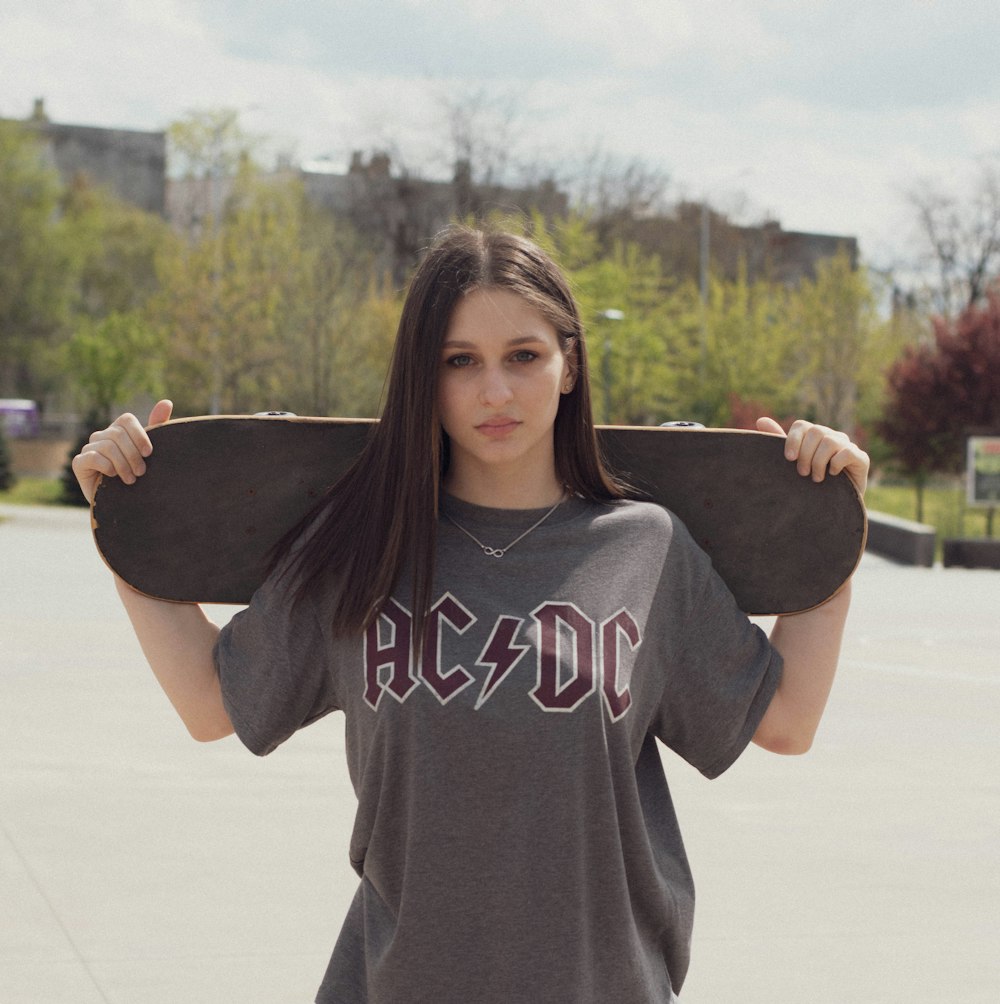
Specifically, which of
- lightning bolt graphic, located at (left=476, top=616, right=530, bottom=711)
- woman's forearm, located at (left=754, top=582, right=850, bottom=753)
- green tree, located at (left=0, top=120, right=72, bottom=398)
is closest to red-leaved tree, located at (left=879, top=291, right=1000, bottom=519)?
woman's forearm, located at (left=754, top=582, right=850, bottom=753)

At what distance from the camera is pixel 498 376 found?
2.01m

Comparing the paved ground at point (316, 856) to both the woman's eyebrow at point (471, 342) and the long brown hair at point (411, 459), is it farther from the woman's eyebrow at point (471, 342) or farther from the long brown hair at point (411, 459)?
the woman's eyebrow at point (471, 342)

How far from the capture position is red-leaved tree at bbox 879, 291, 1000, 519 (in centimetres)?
2755

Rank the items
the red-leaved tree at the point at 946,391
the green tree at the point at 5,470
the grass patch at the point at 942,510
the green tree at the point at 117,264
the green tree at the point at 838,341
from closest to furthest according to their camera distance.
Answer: the grass patch at the point at 942,510 < the red-leaved tree at the point at 946,391 < the green tree at the point at 5,470 < the green tree at the point at 838,341 < the green tree at the point at 117,264

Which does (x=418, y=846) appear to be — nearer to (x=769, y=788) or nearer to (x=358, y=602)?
(x=358, y=602)

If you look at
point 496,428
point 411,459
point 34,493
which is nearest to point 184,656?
point 411,459

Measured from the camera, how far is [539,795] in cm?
187

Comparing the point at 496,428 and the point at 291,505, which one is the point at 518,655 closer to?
the point at 496,428

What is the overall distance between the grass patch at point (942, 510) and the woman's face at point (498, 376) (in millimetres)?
21053

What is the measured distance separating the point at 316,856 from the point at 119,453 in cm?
354

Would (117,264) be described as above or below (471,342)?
below

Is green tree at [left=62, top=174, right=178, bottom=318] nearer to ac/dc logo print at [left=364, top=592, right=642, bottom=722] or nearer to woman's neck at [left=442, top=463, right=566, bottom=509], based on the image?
woman's neck at [left=442, top=463, right=566, bottom=509]

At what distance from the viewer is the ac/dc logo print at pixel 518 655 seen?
189 centimetres

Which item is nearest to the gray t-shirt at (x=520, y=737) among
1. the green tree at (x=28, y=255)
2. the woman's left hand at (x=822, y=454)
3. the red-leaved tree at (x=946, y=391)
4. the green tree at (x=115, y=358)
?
the woman's left hand at (x=822, y=454)
